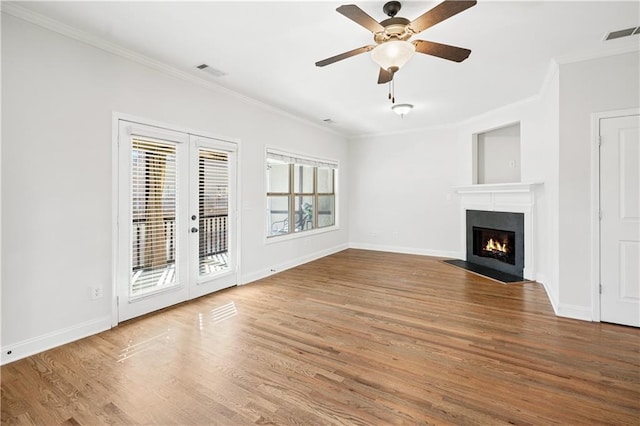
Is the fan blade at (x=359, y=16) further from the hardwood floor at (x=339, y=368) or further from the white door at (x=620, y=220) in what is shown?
the white door at (x=620, y=220)

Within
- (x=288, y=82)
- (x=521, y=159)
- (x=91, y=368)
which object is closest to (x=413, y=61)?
(x=288, y=82)

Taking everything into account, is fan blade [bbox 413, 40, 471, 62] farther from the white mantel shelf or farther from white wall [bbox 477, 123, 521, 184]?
white wall [bbox 477, 123, 521, 184]

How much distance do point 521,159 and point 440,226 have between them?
2.07 metres

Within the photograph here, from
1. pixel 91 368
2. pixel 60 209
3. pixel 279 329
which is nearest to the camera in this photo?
pixel 91 368

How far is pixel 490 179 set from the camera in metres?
5.85

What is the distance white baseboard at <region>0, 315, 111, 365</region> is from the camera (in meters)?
2.41

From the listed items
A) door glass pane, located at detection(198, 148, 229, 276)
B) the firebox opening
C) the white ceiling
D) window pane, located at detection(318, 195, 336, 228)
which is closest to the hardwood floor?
door glass pane, located at detection(198, 148, 229, 276)

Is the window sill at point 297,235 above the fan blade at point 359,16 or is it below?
below

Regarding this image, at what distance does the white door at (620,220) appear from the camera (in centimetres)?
302

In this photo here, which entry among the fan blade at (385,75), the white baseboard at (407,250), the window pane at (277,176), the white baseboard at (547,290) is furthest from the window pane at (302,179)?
the white baseboard at (547,290)

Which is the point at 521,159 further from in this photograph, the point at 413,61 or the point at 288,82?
the point at 288,82

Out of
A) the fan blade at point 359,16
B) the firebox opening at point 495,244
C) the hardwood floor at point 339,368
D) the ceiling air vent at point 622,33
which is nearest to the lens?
the hardwood floor at point 339,368

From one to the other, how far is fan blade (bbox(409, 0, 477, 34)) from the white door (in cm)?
238

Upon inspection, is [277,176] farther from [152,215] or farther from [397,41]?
[397,41]
